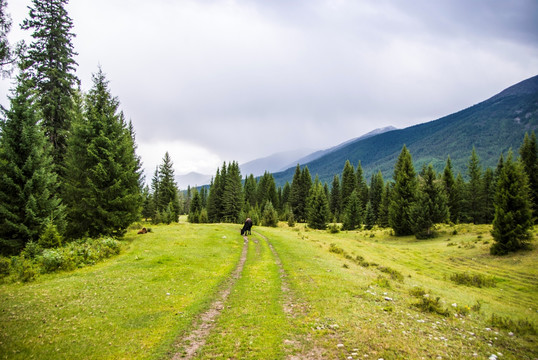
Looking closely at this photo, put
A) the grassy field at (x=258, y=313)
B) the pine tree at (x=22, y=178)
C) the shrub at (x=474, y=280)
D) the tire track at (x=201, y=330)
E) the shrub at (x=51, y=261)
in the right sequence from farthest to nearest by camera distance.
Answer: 1. the pine tree at (x=22, y=178)
2. the shrub at (x=474, y=280)
3. the shrub at (x=51, y=261)
4. the grassy field at (x=258, y=313)
5. the tire track at (x=201, y=330)

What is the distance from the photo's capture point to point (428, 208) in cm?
4575

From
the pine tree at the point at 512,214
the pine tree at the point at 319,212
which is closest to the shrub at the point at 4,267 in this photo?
the pine tree at the point at 512,214

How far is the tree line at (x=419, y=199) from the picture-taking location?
99.1 ft

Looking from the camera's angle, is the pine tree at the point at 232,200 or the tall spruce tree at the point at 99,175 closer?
the tall spruce tree at the point at 99,175

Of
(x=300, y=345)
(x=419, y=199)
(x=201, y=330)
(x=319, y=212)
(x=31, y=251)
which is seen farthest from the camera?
(x=319, y=212)

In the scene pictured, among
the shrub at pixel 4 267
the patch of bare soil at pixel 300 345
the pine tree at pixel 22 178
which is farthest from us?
the pine tree at pixel 22 178

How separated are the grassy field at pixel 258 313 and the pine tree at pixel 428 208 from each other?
26159mm

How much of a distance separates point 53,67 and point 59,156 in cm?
1080

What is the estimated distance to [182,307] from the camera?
36.7 ft

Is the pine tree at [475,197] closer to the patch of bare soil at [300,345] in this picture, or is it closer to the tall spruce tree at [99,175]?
the patch of bare soil at [300,345]

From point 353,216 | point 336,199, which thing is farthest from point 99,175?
point 336,199

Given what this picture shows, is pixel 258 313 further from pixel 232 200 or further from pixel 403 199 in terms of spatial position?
pixel 232 200

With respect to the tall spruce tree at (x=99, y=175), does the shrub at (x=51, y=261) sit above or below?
below

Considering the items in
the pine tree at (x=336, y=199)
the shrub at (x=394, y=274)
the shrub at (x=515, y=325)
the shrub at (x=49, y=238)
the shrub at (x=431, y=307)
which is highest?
the pine tree at (x=336, y=199)
